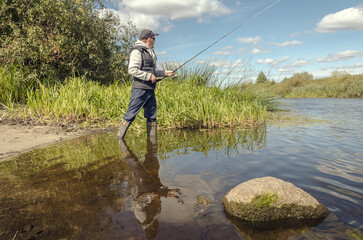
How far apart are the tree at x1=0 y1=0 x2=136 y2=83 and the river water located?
5.57 m

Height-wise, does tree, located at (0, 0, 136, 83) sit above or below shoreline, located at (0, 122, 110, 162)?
above

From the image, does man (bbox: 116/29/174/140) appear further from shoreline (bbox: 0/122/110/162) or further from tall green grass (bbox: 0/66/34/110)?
tall green grass (bbox: 0/66/34/110)

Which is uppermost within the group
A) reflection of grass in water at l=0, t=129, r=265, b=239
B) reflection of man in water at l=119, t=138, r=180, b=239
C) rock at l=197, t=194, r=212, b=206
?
rock at l=197, t=194, r=212, b=206

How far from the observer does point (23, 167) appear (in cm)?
343

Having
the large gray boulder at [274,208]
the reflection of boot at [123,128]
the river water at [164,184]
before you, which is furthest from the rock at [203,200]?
the reflection of boot at [123,128]

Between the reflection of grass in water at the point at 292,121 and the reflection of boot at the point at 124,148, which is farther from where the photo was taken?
the reflection of grass in water at the point at 292,121

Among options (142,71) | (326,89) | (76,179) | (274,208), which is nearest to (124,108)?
(142,71)

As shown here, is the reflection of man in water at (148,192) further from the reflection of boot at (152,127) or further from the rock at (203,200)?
the reflection of boot at (152,127)

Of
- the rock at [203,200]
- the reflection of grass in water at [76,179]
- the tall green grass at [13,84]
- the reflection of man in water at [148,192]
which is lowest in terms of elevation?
the reflection of grass in water at [76,179]

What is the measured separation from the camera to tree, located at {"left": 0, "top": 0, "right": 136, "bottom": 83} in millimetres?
8883

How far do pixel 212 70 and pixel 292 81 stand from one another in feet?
99.6

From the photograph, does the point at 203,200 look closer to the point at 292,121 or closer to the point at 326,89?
the point at 292,121

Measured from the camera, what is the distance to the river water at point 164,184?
75.3 inches

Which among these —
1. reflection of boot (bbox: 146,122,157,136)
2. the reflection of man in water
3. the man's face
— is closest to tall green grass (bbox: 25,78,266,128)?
reflection of boot (bbox: 146,122,157,136)
